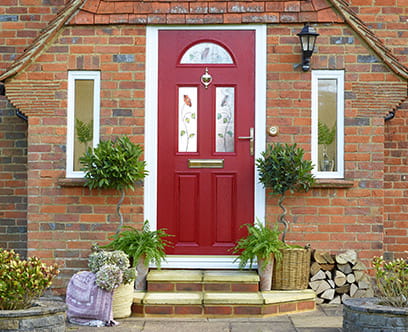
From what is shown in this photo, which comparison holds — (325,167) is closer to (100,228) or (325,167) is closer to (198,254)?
(198,254)

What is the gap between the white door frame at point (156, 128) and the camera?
739 cm

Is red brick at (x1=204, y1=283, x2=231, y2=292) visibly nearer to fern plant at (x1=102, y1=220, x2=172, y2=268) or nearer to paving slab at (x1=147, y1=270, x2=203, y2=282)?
paving slab at (x1=147, y1=270, x2=203, y2=282)

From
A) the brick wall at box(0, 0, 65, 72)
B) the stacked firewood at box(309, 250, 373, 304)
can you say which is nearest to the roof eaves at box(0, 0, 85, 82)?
the brick wall at box(0, 0, 65, 72)

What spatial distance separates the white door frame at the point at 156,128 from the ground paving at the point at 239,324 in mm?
890

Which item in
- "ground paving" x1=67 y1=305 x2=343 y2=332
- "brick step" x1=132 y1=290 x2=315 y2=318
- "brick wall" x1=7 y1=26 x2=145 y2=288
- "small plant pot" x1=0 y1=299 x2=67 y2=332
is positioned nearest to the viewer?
"small plant pot" x1=0 y1=299 x2=67 y2=332

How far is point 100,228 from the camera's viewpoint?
289 inches

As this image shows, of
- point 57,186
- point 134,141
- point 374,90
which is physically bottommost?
point 57,186

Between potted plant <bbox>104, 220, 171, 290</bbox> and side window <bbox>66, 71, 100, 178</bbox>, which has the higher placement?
side window <bbox>66, 71, 100, 178</bbox>

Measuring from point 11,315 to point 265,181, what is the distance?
2953 millimetres

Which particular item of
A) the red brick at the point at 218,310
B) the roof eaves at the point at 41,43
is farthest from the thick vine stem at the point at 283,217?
the roof eaves at the point at 41,43

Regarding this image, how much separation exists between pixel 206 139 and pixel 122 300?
1.94 m

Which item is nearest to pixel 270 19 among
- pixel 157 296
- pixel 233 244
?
pixel 233 244

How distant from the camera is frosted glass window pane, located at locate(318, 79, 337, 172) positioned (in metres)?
7.40

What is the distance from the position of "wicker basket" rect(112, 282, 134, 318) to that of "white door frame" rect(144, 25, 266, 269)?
86cm
